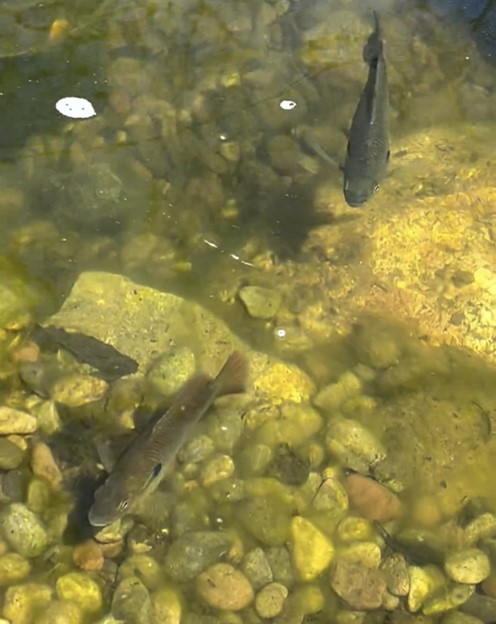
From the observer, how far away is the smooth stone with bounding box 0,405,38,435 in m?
3.53

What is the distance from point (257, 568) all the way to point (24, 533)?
103 cm

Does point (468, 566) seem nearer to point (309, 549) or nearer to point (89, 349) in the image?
point (309, 549)

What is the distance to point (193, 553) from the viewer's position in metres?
3.30

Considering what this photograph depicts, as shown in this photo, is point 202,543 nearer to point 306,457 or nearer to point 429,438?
point 306,457

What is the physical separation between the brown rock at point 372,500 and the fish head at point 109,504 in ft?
3.56

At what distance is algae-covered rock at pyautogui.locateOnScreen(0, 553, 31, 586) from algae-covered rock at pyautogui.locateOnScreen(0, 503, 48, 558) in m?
0.03

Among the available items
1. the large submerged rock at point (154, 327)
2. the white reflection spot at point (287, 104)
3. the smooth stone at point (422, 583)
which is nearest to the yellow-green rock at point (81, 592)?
the large submerged rock at point (154, 327)

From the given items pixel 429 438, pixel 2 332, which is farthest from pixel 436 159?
pixel 2 332

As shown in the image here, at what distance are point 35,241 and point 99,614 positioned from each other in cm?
214

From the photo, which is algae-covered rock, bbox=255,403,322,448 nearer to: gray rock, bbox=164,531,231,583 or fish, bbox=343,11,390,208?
gray rock, bbox=164,531,231,583

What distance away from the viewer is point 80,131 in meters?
4.82

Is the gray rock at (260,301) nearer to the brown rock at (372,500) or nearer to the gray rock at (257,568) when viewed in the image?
the brown rock at (372,500)

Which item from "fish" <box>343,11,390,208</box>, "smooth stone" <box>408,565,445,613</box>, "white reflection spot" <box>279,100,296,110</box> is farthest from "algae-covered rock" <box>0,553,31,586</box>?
"white reflection spot" <box>279,100,296,110</box>

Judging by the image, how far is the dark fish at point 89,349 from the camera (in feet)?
12.7
